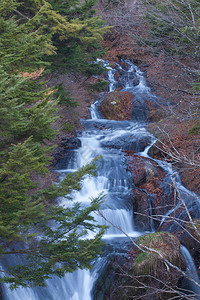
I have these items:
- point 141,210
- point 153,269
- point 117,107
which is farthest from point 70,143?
point 153,269

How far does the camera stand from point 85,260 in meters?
4.95

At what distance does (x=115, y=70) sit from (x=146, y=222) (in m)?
17.2

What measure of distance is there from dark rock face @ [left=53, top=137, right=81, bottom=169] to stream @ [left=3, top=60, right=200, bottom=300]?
64mm

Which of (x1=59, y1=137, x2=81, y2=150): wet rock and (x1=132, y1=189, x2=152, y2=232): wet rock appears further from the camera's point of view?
(x1=59, y1=137, x2=81, y2=150): wet rock

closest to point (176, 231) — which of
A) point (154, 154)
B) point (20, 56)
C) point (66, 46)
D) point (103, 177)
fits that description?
point (103, 177)

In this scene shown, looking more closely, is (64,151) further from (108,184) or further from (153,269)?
(153,269)

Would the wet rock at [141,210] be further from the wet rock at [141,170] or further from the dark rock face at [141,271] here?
the dark rock face at [141,271]

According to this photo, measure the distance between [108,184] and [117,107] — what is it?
931 centimetres

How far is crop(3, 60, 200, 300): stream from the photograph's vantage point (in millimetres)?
6660

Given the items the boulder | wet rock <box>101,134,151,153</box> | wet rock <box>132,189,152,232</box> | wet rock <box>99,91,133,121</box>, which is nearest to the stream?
wet rock <box>101,134,151,153</box>

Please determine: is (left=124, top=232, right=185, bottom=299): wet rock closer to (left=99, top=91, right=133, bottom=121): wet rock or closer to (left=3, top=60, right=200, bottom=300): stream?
(left=3, top=60, right=200, bottom=300): stream

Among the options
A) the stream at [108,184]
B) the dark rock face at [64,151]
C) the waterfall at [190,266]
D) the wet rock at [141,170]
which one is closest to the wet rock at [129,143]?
the stream at [108,184]

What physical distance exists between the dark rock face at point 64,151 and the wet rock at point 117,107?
6.14m

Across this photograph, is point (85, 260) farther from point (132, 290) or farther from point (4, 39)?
point (4, 39)
